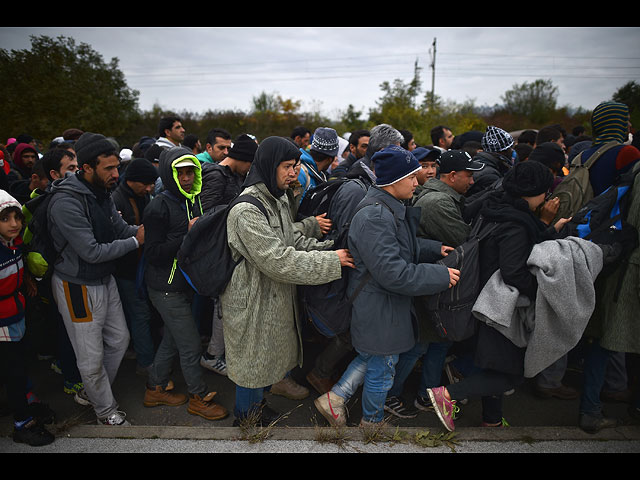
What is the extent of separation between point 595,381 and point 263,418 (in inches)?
101

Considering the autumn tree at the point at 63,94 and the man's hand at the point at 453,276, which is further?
the autumn tree at the point at 63,94

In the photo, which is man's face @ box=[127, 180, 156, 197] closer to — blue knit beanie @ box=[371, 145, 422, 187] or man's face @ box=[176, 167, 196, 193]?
man's face @ box=[176, 167, 196, 193]

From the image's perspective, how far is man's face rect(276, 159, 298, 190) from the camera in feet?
9.20

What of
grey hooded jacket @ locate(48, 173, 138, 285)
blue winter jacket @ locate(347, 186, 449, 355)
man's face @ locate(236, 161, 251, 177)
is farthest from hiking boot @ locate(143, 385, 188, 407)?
man's face @ locate(236, 161, 251, 177)

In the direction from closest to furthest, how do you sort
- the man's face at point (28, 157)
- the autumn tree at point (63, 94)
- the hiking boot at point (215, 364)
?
the hiking boot at point (215, 364) < the man's face at point (28, 157) < the autumn tree at point (63, 94)

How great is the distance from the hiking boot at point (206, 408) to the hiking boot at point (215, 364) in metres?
0.55

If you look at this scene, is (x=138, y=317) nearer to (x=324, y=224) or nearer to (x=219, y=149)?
(x=324, y=224)

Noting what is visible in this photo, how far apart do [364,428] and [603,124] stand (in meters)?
3.31

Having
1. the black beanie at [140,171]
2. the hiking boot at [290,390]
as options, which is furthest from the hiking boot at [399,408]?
the black beanie at [140,171]

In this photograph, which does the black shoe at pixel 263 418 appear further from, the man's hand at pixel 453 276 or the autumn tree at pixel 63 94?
the autumn tree at pixel 63 94

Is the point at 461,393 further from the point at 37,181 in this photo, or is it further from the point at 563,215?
the point at 37,181

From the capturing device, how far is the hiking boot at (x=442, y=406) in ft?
9.48

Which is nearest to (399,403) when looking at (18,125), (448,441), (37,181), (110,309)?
(448,441)

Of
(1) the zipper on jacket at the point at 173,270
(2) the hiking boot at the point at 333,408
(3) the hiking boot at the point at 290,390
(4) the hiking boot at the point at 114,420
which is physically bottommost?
(3) the hiking boot at the point at 290,390
